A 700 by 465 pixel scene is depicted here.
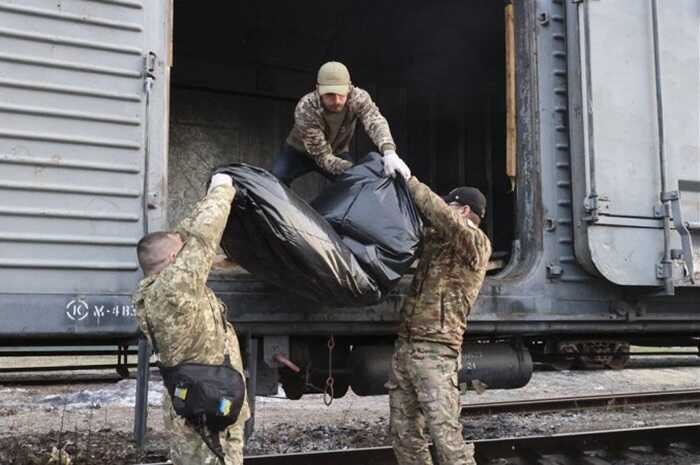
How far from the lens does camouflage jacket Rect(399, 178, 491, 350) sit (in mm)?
3205

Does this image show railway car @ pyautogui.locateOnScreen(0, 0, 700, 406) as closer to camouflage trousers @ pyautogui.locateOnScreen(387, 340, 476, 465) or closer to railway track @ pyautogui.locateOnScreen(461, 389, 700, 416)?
camouflage trousers @ pyautogui.locateOnScreen(387, 340, 476, 465)

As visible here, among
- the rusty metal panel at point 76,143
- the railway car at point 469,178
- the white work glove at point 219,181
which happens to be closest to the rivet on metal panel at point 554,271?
the railway car at point 469,178

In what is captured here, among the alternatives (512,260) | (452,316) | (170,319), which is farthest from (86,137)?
(512,260)

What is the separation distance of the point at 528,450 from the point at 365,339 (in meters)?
1.53

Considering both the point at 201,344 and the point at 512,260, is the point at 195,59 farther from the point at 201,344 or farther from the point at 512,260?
the point at 201,344

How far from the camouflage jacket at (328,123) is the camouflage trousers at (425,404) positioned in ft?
3.53

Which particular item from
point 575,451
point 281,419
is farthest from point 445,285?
point 281,419

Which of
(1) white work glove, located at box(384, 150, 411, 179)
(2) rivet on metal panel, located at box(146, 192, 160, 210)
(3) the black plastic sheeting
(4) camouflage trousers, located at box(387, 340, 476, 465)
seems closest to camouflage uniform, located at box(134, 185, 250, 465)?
(3) the black plastic sheeting

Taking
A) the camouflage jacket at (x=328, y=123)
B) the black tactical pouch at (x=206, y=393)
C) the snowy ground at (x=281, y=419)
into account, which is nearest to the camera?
the black tactical pouch at (x=206, y=393)

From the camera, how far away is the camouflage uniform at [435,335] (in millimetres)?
3131

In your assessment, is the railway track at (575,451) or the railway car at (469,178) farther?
the railway track at (575,451)

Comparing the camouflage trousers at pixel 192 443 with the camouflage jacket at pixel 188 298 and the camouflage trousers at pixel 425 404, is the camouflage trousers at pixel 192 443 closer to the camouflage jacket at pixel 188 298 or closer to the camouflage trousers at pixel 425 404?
the camouflage jacket at pixel 188 298

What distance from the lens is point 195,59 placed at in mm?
6594

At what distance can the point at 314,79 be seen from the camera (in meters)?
7.04
